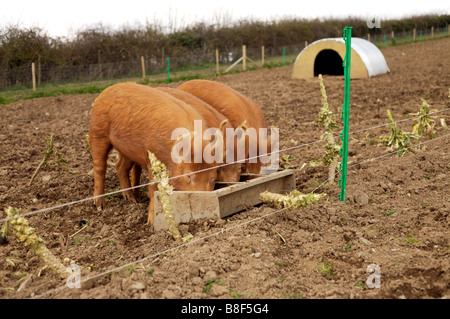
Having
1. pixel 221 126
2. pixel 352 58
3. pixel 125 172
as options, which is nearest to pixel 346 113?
pixel 221 126

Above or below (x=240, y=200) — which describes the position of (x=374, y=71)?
above

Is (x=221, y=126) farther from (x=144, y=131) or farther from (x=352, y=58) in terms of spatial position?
(x=352, y=58)

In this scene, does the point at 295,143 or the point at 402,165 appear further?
the point at 295,143

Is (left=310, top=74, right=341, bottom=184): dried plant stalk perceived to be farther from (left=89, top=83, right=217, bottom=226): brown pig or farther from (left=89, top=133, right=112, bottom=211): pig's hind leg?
(left=89, top=133, right=112, bottom=211): pig's hind leg

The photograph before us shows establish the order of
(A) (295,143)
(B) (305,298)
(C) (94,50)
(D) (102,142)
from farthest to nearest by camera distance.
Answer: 1. (C) (94,50)
2. (A) (295,143)
3. (D) (102,142)
4. (B) (305,298)

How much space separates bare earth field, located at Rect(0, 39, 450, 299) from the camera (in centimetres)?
322

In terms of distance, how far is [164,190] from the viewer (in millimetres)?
3900

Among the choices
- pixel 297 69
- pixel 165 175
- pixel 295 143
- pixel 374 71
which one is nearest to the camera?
pixel 165 175

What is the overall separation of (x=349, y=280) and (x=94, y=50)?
23.1 m

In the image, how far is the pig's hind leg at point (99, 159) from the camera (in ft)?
18.4

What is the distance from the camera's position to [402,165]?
593cm

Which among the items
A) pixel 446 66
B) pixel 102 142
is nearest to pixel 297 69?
pixel 446 66

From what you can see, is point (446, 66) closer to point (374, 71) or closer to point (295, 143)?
point (374, 71)

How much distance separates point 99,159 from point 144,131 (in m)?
0.99
